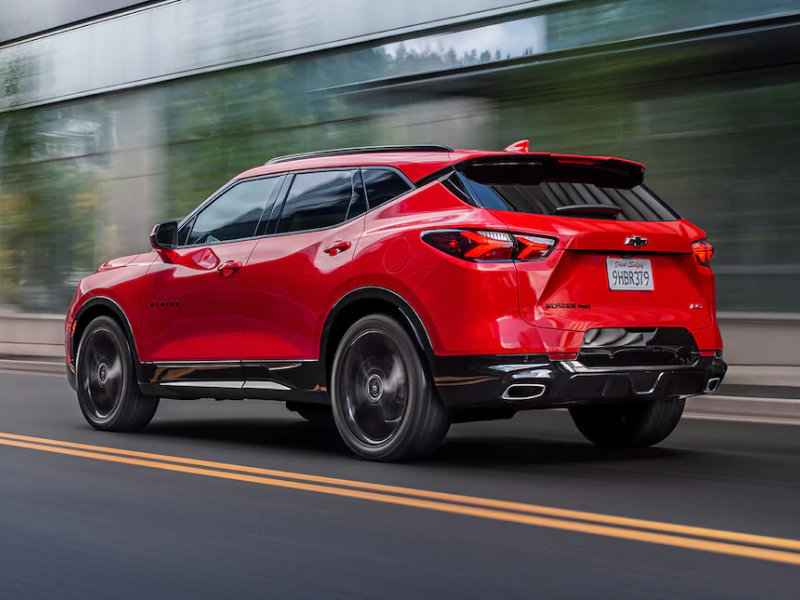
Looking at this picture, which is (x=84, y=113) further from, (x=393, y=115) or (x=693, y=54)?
(x=693, y=54)

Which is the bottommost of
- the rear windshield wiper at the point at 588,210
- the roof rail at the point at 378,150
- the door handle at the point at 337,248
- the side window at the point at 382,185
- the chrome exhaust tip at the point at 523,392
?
the chrome exhaust tip at the point at 523,392

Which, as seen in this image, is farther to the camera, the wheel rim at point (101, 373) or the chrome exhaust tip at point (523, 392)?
the wheel rim at point (101, 373)

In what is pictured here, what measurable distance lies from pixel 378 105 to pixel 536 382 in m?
11.9

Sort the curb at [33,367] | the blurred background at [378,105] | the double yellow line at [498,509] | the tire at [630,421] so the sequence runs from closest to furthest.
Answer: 1. the double yellow line at [498,509]
2. the tire at [630,421]
3. the blurred background at [378,105]
4. the curb at [33,367]

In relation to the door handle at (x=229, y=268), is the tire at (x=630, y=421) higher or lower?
lower

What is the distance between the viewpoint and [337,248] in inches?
277

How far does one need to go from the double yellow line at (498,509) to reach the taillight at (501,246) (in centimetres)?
118

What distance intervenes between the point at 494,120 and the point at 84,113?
10513 millimetres

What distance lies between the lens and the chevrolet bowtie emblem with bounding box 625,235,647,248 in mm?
6520

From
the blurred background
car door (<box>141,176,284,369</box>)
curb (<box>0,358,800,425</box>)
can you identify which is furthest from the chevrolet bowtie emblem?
the blurred background

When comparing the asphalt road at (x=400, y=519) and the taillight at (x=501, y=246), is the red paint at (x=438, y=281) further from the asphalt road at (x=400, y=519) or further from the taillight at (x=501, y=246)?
the asphalt road at (x=400, y=519)

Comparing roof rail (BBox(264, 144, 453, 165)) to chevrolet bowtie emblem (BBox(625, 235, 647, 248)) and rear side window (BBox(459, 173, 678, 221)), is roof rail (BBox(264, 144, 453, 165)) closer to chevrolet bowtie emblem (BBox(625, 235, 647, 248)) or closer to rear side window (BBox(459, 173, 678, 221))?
rear side window (BBox(459, 173, 678, 221))

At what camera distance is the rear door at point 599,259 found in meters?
6.28

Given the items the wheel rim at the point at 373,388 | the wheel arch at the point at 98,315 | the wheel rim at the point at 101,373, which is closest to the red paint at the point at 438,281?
the wheel rim at the point at 373,388
